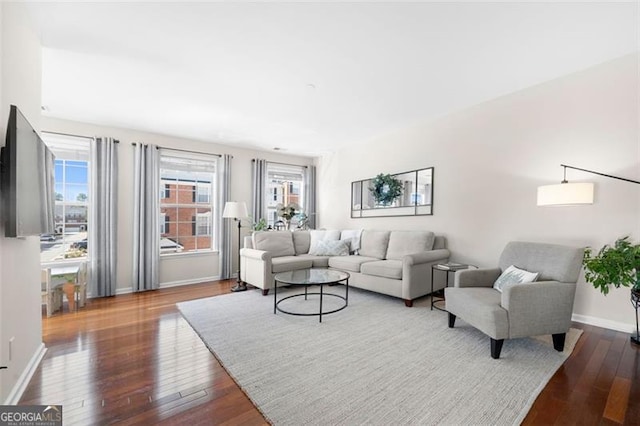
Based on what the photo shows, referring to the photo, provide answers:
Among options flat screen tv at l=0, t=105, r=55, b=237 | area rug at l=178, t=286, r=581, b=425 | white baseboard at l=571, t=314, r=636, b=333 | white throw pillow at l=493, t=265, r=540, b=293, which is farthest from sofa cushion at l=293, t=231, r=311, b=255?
white baseboard at l=571, t=314, r=636, b=333

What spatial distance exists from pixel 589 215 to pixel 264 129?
4.24 meters

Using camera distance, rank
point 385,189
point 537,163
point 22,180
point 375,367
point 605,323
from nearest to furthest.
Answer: point 22,180 → point 375,367 → point 605,323 → point 537,163 → point 385,189

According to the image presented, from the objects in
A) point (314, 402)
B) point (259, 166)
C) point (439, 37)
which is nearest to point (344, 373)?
point (314, 402)

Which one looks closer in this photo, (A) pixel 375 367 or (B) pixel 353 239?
(A) pixel 375 367

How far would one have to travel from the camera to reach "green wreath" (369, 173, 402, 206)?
185 inches

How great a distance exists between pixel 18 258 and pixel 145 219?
2.65 metres

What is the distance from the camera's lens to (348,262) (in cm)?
424

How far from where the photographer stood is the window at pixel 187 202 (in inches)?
188

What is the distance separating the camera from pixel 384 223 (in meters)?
4.93

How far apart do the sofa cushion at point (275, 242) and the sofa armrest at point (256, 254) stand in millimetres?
196

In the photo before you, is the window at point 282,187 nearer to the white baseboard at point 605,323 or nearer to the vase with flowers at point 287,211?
the vase with flowers at point 287,211

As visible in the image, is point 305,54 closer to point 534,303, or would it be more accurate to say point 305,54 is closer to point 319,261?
point 534,303

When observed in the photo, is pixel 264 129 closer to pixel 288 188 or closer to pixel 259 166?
pixel 259 166

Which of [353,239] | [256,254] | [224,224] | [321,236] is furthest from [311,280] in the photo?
[224,224]
